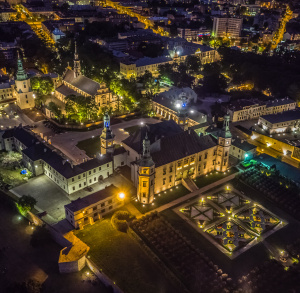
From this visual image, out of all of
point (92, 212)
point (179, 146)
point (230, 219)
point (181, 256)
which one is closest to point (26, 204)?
point (92, 212)

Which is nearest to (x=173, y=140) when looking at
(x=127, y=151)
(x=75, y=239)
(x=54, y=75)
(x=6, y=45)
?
(x=127, y=151)

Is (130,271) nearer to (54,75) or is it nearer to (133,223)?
(133,223)

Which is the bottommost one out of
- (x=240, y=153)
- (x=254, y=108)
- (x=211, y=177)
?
(x=211, y=177)

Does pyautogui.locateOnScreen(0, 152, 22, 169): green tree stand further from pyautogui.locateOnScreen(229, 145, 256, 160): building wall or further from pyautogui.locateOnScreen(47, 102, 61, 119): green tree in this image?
pyautogui.locateOnScreen(229, 145, 256, 160): building wall

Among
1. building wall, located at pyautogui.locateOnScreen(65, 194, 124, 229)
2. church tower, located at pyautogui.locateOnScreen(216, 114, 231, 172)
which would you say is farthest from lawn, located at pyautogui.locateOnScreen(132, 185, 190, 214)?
church tower, located at pyautogui.locateOnScreen(216, 114, 231, 172)

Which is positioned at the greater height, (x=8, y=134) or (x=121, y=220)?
(x=8, y=134)

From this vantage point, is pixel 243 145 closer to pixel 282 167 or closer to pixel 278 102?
pixel 282 167
